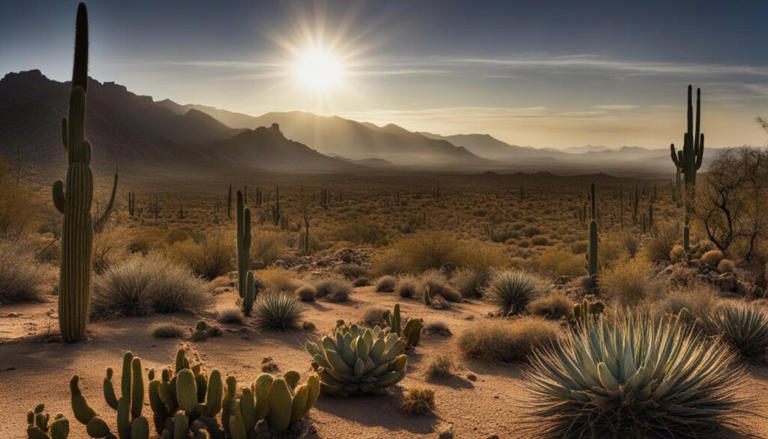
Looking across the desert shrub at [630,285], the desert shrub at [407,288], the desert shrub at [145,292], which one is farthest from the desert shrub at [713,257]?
the desert shrub at [145,292]

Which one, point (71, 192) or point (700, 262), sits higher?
point (71, 192)

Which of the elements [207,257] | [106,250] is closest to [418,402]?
[106,250]

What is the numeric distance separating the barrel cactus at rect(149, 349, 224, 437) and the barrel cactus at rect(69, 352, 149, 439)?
16 cm

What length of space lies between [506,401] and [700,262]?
1313cm

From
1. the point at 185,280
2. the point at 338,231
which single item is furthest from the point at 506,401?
the point at 338,231

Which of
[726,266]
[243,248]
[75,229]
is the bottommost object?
[726,266]

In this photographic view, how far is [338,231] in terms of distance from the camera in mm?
32250

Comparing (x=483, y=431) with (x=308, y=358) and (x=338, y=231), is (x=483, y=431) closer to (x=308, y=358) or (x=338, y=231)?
(x=308, y=358)

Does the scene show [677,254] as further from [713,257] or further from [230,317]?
[230,317]

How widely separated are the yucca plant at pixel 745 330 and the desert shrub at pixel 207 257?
590 inches

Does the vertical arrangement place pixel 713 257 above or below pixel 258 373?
above

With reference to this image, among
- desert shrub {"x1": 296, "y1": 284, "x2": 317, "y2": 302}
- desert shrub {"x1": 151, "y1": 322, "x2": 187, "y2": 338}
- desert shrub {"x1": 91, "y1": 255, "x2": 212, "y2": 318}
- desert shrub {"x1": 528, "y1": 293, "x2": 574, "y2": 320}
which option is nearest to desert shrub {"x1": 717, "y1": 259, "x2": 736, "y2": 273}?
desert shrub {"x1": 528, "y1": 293, "x2": 574, "y2": 320}

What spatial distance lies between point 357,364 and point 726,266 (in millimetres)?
14049

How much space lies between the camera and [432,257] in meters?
20.2
